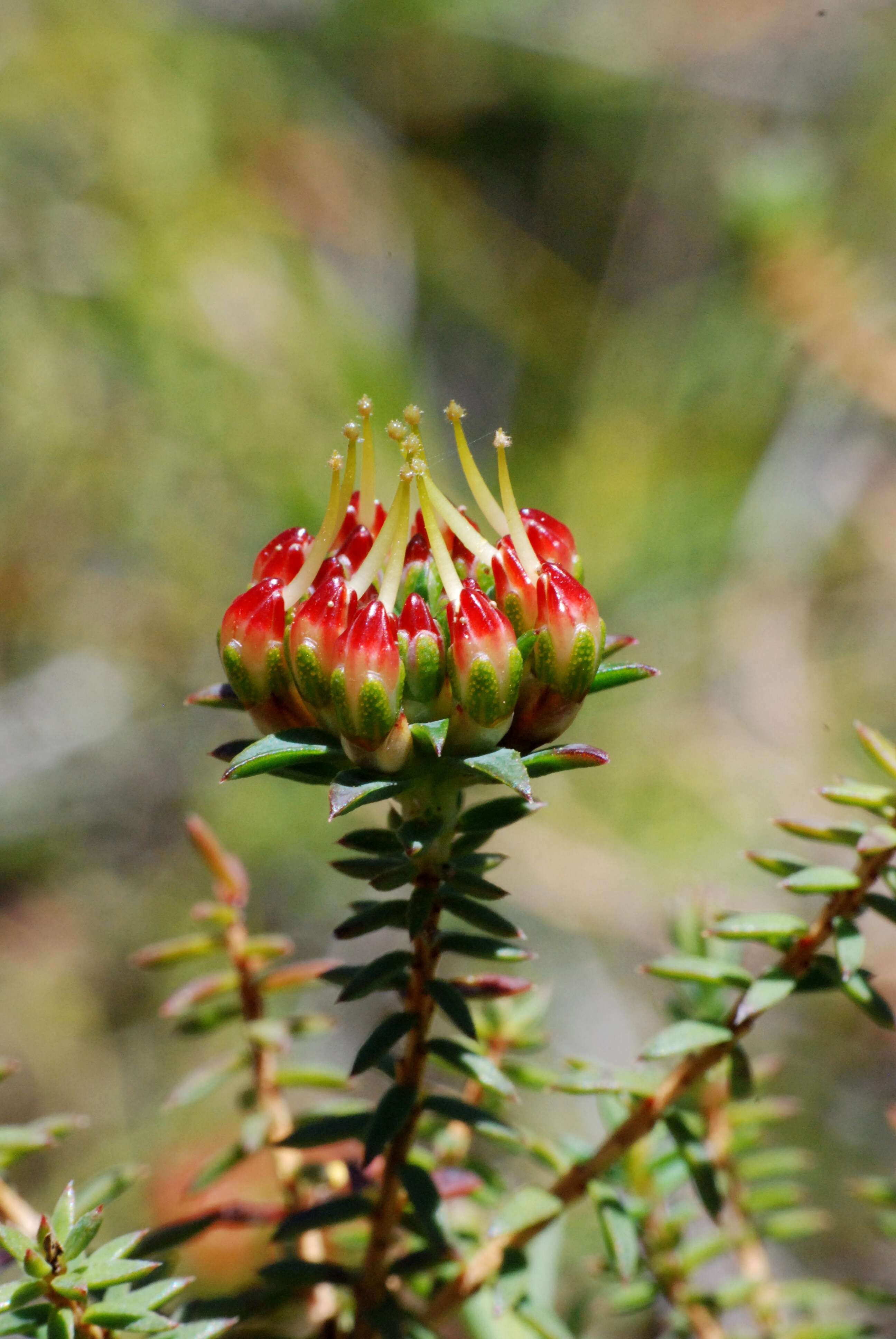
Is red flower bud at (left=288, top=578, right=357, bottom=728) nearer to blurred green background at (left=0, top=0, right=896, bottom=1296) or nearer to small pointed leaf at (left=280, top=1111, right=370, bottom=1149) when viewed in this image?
small pointed leaf at (left=280, top=1111, right=370, bottom=1149)

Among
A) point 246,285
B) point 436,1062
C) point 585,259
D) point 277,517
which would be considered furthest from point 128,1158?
point 585,259

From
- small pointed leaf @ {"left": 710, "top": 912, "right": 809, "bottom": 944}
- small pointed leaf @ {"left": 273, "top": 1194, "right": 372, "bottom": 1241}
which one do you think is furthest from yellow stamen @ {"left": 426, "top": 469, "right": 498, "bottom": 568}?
small pointed leaf @ {"left": 273, "top": 1194, "right": 372, "bottom": 1241}

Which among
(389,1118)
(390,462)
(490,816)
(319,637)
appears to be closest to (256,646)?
(319,637)

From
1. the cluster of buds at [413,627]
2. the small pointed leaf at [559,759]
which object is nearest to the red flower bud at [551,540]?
the cluster of buds at [413,627]

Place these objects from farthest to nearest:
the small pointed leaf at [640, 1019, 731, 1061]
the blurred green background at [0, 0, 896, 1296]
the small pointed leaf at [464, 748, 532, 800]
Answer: the blurred green background at [0, 0, 896, 1296], the small pointed leaf at [640, 1019, 731, 1061], the small pointed leaf at [464, 748, 532, 800]

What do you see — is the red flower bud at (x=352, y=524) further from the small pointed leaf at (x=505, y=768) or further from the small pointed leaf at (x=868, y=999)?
the small pointed leaf at (x=868, y=999)

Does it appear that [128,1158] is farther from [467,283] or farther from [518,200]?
[518,200]
